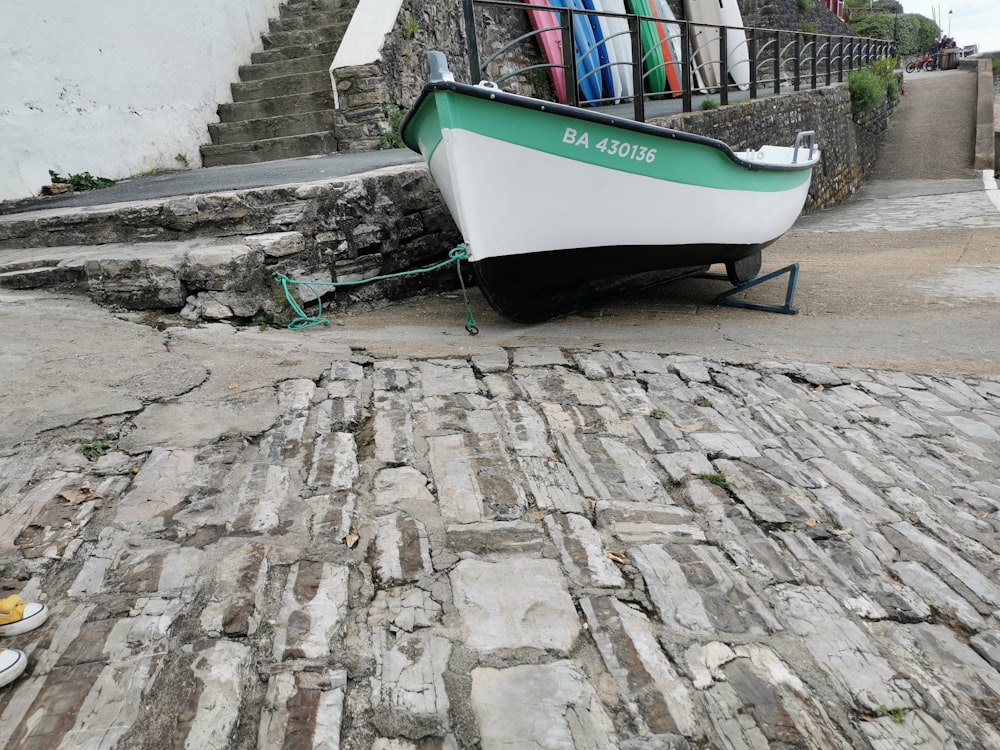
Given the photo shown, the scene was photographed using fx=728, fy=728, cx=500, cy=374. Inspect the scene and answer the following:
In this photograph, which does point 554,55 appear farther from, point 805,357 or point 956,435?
point 956,435

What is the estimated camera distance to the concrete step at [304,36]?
8.55m

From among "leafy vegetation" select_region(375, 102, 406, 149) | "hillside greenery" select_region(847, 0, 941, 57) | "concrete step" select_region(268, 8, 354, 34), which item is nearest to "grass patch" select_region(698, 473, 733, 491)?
"leafy vegetation" select_region(375, 102, 406, 149)

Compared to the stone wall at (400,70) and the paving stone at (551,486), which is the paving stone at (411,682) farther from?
the stone wall at (400,70)

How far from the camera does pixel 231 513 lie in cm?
235

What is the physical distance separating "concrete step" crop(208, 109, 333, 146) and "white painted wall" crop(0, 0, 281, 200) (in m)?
0.18

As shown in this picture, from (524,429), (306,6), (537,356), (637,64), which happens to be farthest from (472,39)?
(306,6)

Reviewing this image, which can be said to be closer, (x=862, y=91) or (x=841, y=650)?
(x=841, y=650)

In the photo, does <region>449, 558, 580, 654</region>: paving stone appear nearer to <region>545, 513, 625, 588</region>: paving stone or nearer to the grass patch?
<region>545, 513, 625, 588</region>: paving stone

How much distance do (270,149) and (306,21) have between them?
239 cm

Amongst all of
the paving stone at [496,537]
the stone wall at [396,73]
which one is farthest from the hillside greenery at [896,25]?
the paving stone at [496,537]

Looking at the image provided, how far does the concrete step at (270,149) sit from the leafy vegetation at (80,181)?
1.37 meters

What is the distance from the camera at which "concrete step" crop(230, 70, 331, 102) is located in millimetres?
8016

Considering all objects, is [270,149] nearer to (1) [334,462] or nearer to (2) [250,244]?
(2) [250,244]

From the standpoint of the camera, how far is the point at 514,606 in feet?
6.52
